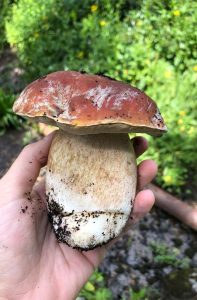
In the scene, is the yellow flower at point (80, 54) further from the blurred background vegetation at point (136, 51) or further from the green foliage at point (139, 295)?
the green foliage at point (139, 295)

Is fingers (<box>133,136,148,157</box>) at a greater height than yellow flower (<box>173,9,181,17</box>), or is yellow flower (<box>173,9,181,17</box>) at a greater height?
fingers (<box>133,136,148,157</box>)

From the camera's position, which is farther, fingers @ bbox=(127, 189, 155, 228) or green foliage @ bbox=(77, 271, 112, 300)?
green foliage @ bbox=(77, 271, 112, 300)

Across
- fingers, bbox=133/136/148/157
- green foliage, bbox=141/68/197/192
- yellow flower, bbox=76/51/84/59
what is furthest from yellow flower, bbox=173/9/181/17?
fingers, bbox=133/136/148/157

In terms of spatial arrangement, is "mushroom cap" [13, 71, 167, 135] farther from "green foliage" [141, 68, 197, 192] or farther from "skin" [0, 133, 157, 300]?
"green foliage" [141, 68, 197, 192]

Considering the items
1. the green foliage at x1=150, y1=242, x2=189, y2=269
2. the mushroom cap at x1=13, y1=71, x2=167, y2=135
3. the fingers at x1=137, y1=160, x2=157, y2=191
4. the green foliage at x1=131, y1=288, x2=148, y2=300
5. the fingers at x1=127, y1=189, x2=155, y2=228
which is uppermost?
the mushroom cap at x1=13, y1=71, x2=167, y2=135

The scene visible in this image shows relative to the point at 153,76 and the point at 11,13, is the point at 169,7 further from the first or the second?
the point at 11,13

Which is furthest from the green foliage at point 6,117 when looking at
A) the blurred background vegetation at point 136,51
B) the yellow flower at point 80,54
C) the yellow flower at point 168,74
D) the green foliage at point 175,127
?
the yellow flower at point 168,74
